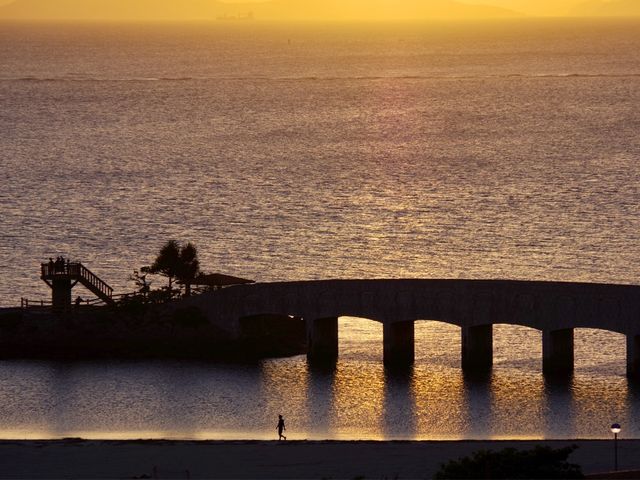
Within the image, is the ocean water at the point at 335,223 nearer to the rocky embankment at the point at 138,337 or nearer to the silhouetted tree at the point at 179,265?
the rocky embankment at the point at 138,337

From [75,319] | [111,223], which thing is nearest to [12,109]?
[111,223]

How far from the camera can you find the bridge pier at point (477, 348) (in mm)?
62688

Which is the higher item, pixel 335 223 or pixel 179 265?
pixel 335 223

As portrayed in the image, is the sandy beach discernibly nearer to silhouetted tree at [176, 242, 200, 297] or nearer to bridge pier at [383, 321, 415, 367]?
bridge pier at [383, 321, 415, 367]

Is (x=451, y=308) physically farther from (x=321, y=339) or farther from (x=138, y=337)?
(x=138, y=337)

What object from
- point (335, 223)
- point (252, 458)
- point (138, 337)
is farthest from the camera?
point (335, 223)

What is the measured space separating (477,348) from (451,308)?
1.78m

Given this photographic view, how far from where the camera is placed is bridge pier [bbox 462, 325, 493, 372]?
62688mm

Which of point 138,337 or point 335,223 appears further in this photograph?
point 335,223

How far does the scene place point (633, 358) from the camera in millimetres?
60750

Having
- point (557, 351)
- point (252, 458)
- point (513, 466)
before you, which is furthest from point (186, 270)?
point (513, 466)

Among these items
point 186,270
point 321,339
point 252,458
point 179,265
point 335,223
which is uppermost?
point 335,223

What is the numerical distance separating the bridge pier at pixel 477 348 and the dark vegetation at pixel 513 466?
63.4ft

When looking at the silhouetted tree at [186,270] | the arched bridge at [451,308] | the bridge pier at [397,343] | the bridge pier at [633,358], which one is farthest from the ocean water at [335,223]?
the silhouetted tree at [186,270]
